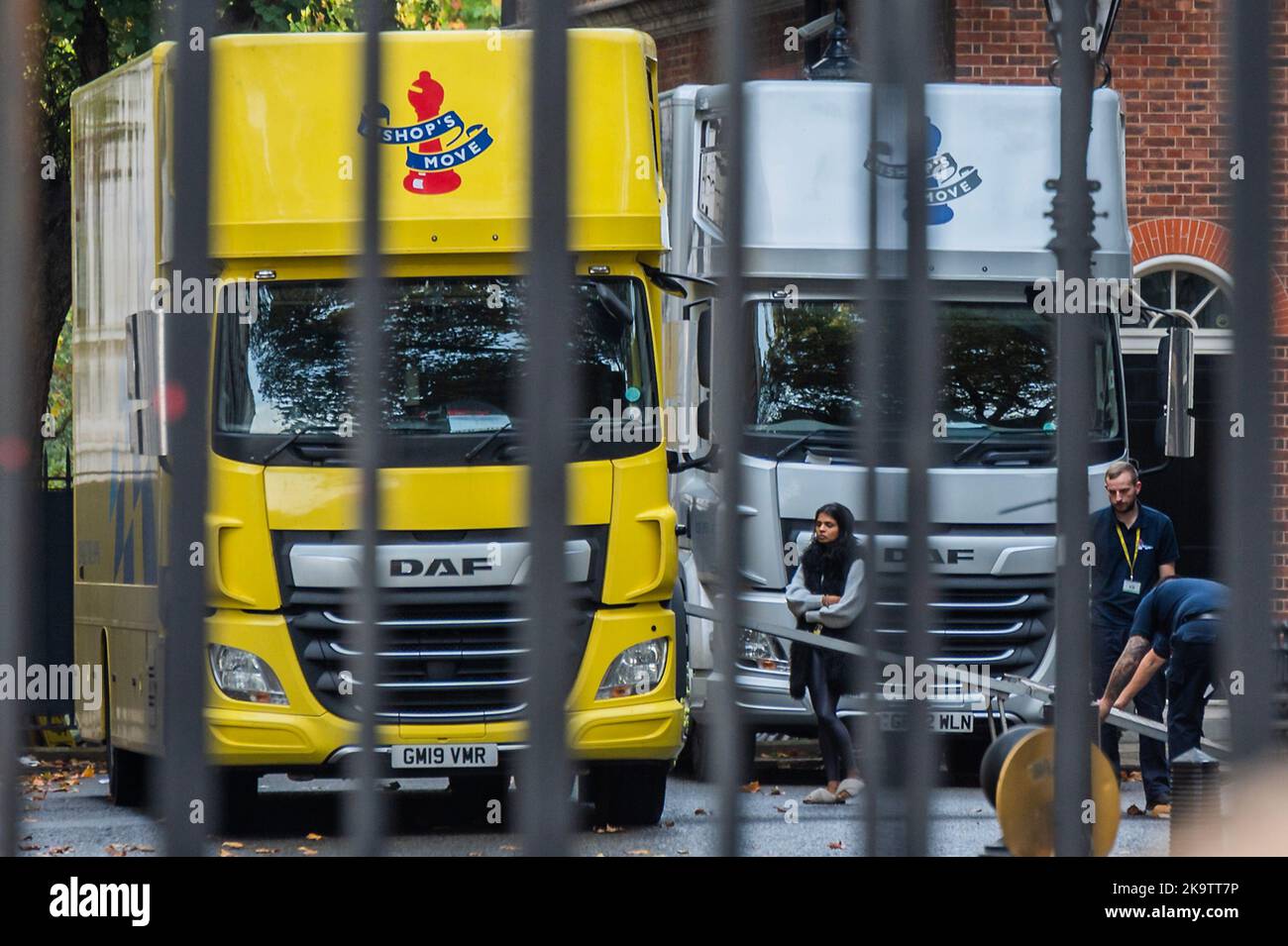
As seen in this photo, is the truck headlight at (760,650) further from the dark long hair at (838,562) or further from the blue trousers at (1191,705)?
the blue trousers at (1191,705)

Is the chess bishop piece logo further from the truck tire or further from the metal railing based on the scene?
the truck tire

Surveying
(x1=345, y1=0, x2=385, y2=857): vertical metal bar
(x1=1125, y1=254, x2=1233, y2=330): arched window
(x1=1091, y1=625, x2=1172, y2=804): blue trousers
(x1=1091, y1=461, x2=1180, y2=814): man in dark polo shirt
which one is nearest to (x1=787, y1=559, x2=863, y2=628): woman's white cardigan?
(x1=1091, y1=625, x2=1172, y2=804): blue trousers

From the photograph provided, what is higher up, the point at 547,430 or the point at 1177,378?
the point at 1177,378

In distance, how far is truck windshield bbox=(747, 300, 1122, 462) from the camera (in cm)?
199

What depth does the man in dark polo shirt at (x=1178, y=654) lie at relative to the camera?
2137 mm

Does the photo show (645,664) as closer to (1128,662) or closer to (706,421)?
(1128,662)

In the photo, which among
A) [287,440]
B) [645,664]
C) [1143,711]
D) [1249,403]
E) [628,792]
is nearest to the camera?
[1249,403]

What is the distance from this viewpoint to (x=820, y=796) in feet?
7.69

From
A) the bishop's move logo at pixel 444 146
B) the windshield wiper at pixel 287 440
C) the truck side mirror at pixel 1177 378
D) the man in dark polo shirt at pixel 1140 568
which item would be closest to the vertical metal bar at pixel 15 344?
the bishop's move logo at pixel 444 146

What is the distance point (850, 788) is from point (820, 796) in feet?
1.39

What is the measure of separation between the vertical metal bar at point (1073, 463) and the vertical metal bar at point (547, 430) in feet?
1.55

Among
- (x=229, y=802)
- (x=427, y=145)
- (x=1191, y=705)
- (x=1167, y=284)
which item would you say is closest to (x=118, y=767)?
(x=427, y=145)

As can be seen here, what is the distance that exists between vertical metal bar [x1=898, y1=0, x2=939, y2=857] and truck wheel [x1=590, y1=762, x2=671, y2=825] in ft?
1.49

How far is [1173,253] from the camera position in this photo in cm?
1514
